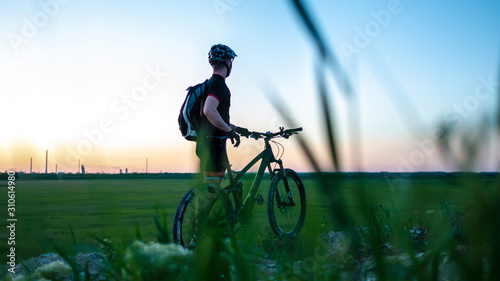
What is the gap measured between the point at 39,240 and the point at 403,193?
0.86 meters

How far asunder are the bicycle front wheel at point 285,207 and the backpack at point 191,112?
1.63m

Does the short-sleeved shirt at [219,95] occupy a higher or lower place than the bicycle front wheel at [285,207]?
higher

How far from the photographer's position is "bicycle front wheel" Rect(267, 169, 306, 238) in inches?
204

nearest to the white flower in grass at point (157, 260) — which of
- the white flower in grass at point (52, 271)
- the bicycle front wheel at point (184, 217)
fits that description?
the white flower in grass at point (52, 271)

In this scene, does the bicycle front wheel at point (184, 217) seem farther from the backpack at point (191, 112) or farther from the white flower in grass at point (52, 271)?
the white flower in grass at point (52, 271)

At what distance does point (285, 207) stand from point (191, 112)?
2187mm

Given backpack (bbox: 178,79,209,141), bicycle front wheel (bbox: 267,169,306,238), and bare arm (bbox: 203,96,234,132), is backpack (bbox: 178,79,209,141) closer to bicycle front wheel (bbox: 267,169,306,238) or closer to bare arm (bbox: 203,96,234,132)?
bare arm (bbox: 203,96,234,132)

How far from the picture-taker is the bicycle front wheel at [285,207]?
5.17m

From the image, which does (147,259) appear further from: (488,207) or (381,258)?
(488,207)

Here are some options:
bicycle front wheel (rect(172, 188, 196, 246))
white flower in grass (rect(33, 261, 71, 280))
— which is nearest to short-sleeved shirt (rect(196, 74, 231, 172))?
bicycle front wheel (rect(172, 188, 196, 246))

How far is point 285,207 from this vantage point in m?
5.61

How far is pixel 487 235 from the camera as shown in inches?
20.5

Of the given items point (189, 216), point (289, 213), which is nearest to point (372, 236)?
point (189, 216)

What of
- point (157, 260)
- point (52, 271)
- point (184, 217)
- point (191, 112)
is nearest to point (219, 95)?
point (191, 112)
